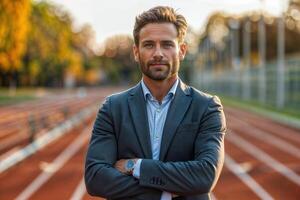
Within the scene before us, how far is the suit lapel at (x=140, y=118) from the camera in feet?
10.1

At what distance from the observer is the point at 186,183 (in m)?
3.10

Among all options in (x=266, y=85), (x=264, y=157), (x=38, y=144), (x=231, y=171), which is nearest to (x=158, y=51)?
(x=231, y=171)

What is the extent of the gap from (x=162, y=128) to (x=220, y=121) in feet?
0.98

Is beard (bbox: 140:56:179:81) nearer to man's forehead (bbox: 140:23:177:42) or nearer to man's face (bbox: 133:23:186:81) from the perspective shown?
man's face (bbox: 133:23:186:81)

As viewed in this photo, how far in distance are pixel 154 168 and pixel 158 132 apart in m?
0.17

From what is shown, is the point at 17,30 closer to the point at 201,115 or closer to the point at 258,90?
the point at 258,90

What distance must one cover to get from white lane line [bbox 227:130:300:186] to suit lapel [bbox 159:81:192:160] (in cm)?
1009

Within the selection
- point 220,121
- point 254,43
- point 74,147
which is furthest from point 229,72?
point 220,121

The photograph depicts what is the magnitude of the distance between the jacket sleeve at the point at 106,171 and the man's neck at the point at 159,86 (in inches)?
8.6

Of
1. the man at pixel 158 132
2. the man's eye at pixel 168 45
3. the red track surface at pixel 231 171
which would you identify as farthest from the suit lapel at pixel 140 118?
the red track surface at pixel 231 171

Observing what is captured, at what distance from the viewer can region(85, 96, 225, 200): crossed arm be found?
10.1 feet

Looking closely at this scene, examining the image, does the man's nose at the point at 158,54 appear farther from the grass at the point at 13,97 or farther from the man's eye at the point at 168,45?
the grass at the point at 13,97

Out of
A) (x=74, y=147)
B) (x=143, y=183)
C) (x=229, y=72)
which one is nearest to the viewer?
(x=143, y=183)

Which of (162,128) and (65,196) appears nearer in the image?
(162,128)
